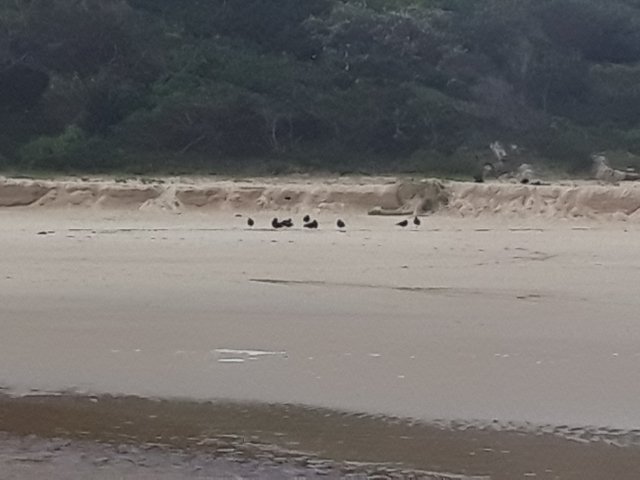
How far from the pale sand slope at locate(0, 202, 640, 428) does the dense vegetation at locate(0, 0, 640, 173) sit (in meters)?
10.4

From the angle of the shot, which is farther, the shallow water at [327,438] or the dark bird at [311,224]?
the dark bird at [311,224]

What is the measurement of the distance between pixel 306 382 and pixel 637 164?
15985 mm

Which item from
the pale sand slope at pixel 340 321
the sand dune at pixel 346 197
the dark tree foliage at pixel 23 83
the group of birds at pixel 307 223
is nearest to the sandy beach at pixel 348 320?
the pale sand slope at pixel 340 321

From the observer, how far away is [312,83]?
79.6 feet

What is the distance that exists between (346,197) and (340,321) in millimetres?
8494

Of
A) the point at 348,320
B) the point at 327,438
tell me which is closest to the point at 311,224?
the point at 348,320

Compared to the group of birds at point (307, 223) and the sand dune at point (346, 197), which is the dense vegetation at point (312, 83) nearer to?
the sand dune at point (346, 197)

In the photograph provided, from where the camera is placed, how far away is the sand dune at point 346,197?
1465 centimetres

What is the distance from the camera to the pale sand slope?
5215mm

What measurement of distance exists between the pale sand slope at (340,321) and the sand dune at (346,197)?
3.04 m

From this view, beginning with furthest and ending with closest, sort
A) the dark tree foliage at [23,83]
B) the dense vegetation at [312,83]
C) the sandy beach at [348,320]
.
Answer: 1. the dark tree foliage at [23,83]
2. the dense vegetation at [312,83]
3. the sandy beach at [348,320]

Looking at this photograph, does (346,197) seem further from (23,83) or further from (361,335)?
(23,83)

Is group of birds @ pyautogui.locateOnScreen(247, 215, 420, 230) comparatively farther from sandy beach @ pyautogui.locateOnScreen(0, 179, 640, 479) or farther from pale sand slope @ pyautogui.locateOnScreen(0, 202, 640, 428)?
pale sand slope @ pyautogui.locateOnScreen(0, 202, 640, 428)

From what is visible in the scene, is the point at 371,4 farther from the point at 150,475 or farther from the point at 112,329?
the point at 150,475
